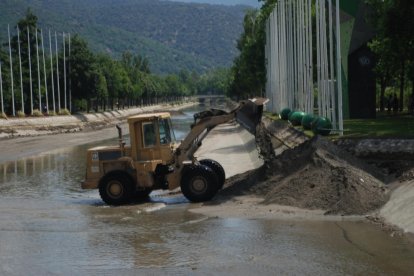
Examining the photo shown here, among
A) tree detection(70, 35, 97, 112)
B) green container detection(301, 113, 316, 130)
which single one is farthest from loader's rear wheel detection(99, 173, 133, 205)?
tree detection(70, 35, 97, 112)

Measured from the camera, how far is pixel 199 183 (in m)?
20.1

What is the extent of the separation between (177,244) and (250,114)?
7.21 meters

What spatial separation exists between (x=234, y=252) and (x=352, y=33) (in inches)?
1207

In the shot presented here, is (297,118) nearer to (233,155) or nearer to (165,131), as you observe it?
(233,155)

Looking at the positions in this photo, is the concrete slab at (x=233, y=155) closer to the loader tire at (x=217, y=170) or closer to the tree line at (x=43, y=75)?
the loader tire at (x=217, y=170)

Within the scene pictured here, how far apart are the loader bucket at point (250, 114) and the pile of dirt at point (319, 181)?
0.36m

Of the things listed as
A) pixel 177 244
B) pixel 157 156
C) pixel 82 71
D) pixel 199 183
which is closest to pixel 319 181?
pixel 199 183

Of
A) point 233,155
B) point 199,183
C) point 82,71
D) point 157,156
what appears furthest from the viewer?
point 82,71

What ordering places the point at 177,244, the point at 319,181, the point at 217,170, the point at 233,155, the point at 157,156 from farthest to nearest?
1. the point at 233,155
2. the point at 217,170
3. the point at 157,156
4. the point at 319,181
5. the point at 177,244

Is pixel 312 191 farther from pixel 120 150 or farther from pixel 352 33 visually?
pixel 352 33

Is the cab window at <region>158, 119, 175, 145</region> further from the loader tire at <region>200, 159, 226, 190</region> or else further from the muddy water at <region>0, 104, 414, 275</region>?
the muddy water at <region>0, 104, 414, 275</region>

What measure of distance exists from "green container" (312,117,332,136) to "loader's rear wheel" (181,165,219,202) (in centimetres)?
784

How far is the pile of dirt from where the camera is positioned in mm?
16703

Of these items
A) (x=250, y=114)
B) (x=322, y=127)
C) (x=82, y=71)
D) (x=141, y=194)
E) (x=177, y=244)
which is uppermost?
(x=82, y=71)
